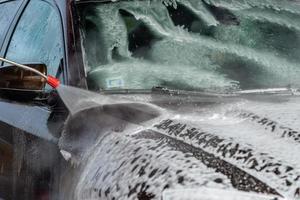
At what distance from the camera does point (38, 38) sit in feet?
12.0

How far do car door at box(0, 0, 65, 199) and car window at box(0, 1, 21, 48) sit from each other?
26 cm

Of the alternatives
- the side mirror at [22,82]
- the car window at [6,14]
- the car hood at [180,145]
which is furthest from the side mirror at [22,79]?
the car window at [6,14]

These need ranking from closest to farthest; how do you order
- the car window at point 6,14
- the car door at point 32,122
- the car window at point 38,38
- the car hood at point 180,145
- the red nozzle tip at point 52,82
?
the car hood at point 180,145, the red nozzle tip at point 52,82, the car door at point 32,122, the car window at point 38,38, the car window at point 6,14

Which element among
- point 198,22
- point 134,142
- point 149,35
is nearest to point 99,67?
point 149,35

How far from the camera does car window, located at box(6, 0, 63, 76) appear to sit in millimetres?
3346

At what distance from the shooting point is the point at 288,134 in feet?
7.56

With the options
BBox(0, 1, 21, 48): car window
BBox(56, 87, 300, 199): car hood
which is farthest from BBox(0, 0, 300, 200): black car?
BBox(0, 1, 21, 48): car window

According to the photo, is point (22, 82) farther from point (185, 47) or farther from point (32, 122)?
point (185, 47)

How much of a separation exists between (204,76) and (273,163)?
1.14 meters

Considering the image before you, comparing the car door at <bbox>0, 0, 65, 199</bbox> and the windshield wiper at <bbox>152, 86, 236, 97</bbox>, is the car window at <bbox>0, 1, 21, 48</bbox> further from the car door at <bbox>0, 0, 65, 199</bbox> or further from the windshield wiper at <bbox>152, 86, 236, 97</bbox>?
the windshield wiper at <bbox>152, 86, 236, 97</bbox>

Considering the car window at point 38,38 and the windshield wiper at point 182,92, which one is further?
the car window at point 38,38

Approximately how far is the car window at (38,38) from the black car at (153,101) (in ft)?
0.04

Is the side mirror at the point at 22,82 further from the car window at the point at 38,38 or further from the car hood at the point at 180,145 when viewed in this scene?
the car hood at the point at 180,145

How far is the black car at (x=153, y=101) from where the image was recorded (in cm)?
210
